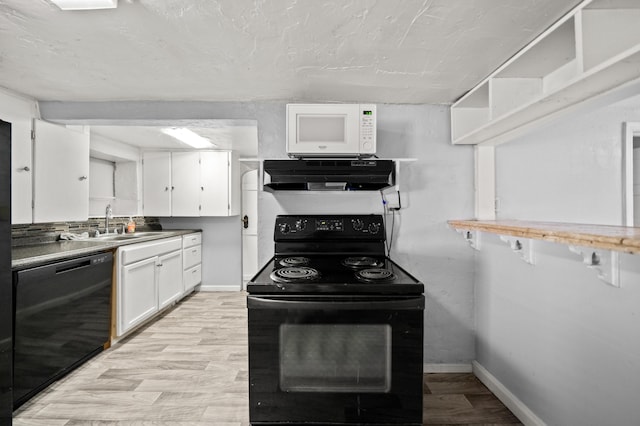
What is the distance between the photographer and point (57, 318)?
81.7 inches

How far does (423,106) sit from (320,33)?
1.17m

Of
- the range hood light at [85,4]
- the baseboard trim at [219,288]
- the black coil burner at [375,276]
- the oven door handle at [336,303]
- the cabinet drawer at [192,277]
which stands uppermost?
the range hood light at [85,4]

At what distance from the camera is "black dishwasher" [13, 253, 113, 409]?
6.00 feet

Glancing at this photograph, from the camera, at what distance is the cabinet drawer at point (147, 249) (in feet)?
9.02

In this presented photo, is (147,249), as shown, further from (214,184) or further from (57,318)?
(214,184)

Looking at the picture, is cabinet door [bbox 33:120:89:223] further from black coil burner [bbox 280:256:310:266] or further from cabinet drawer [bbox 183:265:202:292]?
black coil burner [bbox 280:256:310:266]

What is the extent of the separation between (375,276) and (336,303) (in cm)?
26

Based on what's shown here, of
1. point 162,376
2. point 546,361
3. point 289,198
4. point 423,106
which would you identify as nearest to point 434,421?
point 546,361

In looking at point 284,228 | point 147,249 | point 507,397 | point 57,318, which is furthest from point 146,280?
point 507,397

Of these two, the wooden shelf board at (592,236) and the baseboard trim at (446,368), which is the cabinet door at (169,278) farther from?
the wooden shelf board at (592,236)

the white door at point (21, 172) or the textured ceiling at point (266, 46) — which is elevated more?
the textured ceiling at point (266, 46)

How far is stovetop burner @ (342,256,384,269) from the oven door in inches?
17.3

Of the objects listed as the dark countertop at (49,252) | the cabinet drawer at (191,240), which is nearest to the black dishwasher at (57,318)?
the dark countertop at (49,252)

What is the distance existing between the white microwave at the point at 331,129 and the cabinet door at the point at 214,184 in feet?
8.98
